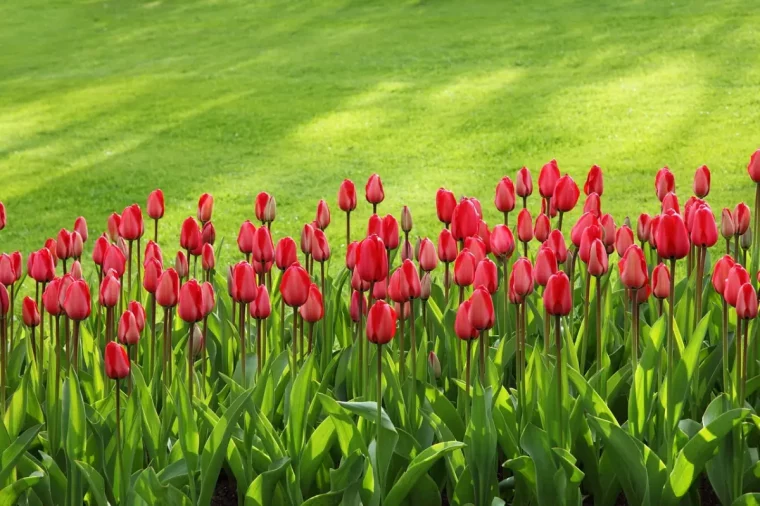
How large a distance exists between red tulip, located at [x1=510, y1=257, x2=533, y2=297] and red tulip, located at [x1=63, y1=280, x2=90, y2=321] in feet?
3.37

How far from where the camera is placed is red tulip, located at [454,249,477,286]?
283 cm

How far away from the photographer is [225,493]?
300 cm

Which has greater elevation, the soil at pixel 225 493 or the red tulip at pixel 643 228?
the red tulip at pixel 643 228

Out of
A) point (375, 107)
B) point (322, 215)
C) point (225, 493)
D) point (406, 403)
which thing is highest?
point (322, 215)

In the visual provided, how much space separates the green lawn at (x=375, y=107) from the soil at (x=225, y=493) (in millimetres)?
4708

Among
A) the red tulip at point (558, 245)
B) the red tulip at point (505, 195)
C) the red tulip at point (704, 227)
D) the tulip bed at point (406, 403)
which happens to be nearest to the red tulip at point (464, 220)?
the tulip bed at point (406, 403)

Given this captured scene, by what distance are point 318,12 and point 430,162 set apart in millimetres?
9584

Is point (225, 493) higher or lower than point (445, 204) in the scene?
lower

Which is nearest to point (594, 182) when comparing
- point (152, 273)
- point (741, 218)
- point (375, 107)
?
point (741, 218)

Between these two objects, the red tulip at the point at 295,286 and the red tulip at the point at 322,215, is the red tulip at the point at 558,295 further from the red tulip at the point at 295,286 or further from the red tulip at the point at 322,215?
the red tulip at the point at 322,215

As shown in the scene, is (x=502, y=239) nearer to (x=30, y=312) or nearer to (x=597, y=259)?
(x=597, y=259)

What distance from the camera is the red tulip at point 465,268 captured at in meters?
2.83

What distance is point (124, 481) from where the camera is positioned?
262 centimetres

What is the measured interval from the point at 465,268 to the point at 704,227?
2.00 feet
